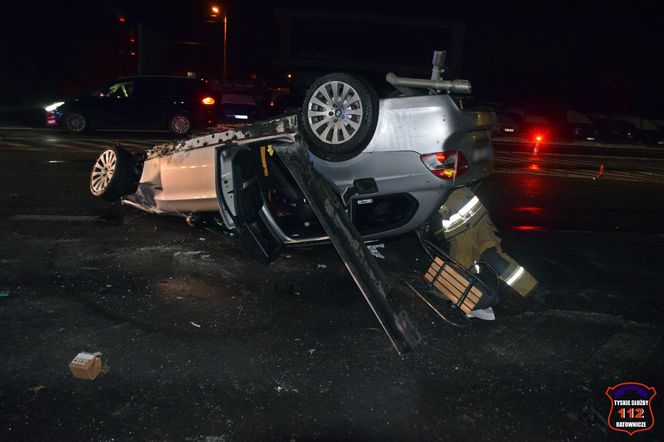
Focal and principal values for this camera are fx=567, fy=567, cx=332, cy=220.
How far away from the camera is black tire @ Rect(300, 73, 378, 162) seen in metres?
4.07

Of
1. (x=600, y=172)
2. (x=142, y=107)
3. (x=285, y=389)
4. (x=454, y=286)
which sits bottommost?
(x=285, y=389)

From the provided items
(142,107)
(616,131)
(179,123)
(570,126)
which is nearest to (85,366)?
(179,123)

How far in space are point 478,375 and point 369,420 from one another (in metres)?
0.87

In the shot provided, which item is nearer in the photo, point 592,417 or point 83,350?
point 592,417

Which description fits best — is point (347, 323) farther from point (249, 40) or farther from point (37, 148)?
point (249, 40)

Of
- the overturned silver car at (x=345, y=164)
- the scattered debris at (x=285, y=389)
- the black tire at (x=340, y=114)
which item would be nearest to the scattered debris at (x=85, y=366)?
the scattered debris at (x=285, y=389)

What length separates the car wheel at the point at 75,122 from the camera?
14.9 metres

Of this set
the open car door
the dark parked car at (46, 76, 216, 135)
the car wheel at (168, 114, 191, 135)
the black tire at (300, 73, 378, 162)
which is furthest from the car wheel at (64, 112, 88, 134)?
the black tire at (300, 73, 378, 162)

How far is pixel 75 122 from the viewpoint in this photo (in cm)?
1495

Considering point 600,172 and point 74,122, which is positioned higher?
point 74,122

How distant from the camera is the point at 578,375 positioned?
11.6 ft

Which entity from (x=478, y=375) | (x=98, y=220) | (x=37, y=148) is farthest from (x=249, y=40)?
(x=478, y=375)

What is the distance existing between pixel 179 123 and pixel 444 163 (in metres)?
12.7

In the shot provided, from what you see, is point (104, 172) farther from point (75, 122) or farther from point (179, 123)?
point (75, 122)
